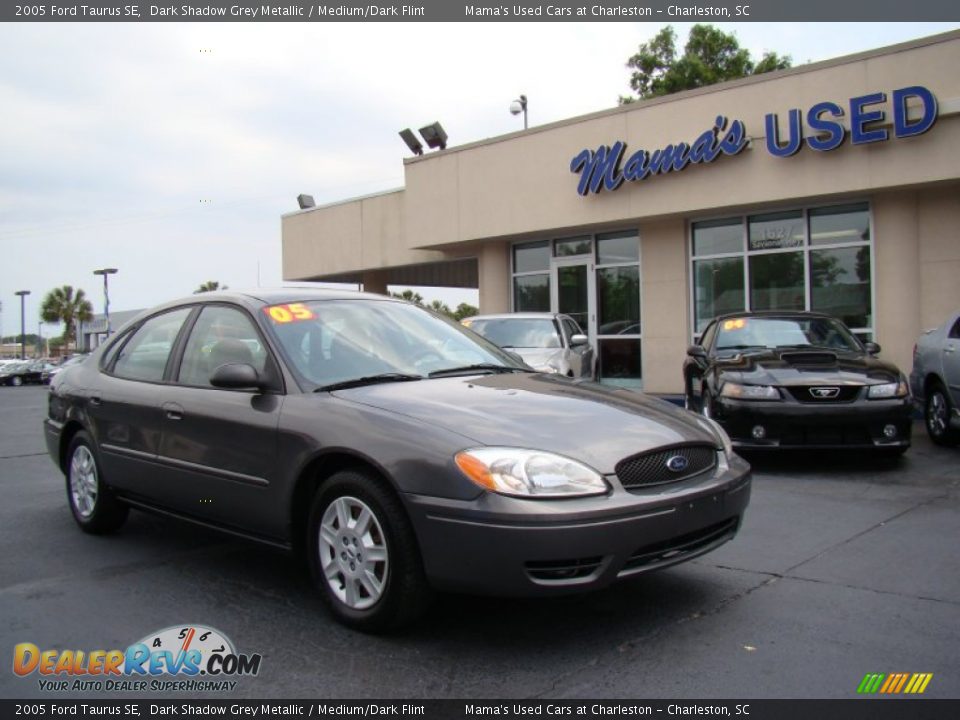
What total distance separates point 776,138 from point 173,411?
10427 millimetres

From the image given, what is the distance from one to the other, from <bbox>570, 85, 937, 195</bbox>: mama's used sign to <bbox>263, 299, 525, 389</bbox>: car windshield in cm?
888

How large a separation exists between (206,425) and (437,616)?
154 centimetres

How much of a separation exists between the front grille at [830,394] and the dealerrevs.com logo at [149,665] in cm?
538

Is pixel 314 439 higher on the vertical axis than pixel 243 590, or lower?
higher

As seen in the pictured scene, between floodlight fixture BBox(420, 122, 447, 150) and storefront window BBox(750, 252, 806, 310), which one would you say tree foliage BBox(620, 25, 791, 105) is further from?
storefront window BBox(750, 252, 806, 310)

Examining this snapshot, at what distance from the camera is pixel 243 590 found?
418 centimetres

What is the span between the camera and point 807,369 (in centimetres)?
739

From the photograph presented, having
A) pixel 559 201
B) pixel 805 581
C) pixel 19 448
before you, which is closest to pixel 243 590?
pixel 805 581

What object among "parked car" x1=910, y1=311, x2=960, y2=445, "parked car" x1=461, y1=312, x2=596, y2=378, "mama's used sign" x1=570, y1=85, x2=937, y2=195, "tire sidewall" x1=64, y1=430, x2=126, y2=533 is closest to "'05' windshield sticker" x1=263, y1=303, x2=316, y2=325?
"tire sidewall" x1=64, y1=430, x2=126, y2=533

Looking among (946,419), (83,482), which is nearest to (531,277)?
(946,419)

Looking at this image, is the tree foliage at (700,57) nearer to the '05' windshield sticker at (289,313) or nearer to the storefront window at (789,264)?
the storefront window at (789,264)

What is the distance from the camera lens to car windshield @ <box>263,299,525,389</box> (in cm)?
410

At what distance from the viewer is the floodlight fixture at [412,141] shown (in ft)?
60.3

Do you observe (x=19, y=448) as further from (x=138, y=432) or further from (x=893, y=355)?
(x=893, y=355)
